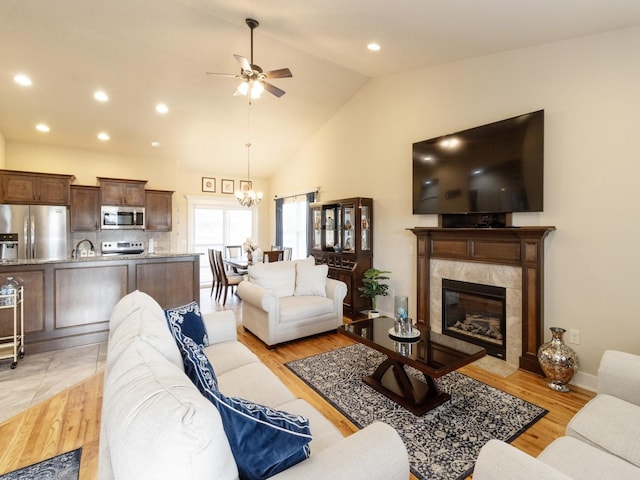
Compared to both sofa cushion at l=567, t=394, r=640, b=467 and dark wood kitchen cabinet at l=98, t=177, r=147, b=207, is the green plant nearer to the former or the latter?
sofa cushion at l=567, t=394, r=640, b=467

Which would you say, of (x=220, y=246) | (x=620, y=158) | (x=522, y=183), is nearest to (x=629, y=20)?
(x=620, y=158)

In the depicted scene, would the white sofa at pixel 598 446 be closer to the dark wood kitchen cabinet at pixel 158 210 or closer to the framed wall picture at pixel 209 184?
the dark wood kitchen cabinet at pixel 158 210

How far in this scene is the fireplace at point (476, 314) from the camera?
11.1 ft

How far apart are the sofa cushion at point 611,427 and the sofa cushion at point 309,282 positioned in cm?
290

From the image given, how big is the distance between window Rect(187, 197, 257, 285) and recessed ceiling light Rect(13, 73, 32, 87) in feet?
11.3

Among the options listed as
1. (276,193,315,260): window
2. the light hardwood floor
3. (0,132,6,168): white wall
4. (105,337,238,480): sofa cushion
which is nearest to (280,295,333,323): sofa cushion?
the light hardwood floor

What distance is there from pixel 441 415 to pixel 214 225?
6.71 m

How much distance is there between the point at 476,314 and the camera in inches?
144

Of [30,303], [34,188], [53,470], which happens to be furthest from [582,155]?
[34,188]

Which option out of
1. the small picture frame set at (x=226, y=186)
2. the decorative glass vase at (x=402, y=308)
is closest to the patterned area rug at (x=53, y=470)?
the decorative glass vase at (x=402, y=308)

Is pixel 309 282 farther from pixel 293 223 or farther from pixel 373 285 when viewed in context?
pixel 293 223

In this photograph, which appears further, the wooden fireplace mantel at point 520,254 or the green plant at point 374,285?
the green plant at point 374,285

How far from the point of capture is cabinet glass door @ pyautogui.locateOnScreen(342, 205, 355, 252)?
5048 mm

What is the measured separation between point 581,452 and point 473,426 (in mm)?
982
